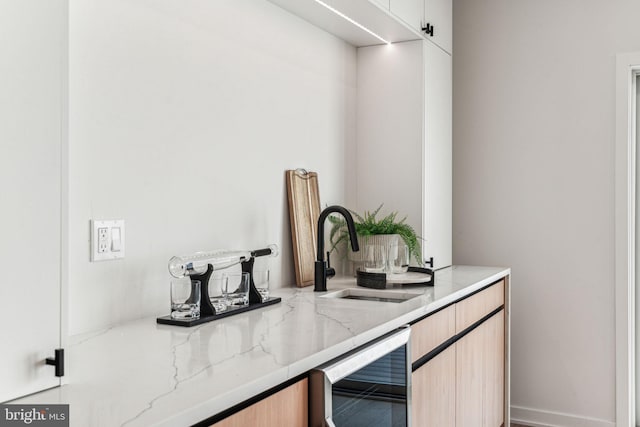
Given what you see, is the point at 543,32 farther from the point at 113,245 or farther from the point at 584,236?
the point at 113,245

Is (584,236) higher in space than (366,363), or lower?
higher

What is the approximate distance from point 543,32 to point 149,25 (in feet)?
7.66

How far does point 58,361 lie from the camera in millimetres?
1147

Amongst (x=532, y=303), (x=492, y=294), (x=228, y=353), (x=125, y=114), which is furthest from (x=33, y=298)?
(x=532, y=303)

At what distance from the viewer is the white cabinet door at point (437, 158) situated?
3.09 meters

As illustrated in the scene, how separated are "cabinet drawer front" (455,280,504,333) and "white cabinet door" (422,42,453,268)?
0.32 metres

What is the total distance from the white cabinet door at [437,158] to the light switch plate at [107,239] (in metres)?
1.66

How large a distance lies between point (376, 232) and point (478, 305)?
1.80 ft

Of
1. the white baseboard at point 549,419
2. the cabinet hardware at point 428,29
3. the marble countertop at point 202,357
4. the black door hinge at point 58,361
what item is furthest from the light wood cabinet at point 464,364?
the cabinet hardware at point 428,29

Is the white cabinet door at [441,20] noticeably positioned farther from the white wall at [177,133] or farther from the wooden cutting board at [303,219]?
the wooden cutting board at [303,219]

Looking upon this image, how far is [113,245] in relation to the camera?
1754 millimetres

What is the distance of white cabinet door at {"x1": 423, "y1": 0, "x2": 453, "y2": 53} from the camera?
122 inches

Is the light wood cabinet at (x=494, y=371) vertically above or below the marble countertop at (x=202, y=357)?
below

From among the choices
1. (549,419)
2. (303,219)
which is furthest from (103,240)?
(549,419)
